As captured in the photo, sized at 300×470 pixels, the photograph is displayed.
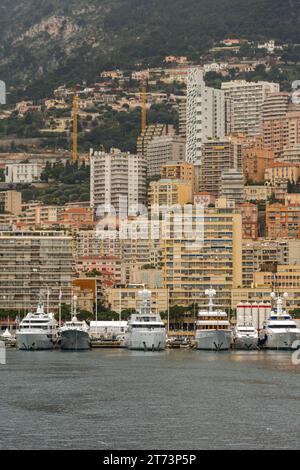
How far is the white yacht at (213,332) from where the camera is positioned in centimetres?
13825

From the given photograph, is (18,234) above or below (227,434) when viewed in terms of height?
above

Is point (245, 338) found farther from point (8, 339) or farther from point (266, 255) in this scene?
point (266, 255)

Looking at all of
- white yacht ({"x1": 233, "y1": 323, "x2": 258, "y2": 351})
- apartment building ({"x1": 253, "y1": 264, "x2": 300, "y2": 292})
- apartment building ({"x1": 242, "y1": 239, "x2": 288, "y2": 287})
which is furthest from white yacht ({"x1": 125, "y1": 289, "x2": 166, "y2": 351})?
apartment building ({"x1": 242, "y1": 239, "x2": 288, "y2": 287})

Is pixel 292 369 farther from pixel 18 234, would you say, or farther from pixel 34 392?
pixel 18 234

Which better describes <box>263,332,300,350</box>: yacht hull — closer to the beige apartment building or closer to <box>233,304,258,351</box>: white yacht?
<box>233,304,258,351</box>: white yacht

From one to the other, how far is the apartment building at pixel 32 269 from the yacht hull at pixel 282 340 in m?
34.4

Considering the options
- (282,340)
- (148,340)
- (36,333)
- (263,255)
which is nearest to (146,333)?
(148,340)

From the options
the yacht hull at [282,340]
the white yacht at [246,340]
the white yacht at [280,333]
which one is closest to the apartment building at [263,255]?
the white yacht at [280,333]

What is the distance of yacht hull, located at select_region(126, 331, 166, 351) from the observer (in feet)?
450

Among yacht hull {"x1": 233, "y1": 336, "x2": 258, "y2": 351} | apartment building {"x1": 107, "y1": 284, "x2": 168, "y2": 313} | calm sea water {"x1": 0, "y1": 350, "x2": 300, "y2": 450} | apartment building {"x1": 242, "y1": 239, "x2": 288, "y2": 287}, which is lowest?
calm sea water {"x1": 0, "y1": 350, "x2": 300, "y2": 450}

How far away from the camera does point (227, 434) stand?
7094cm

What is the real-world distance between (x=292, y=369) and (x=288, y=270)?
64.4m

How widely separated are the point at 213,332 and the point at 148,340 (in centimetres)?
544
